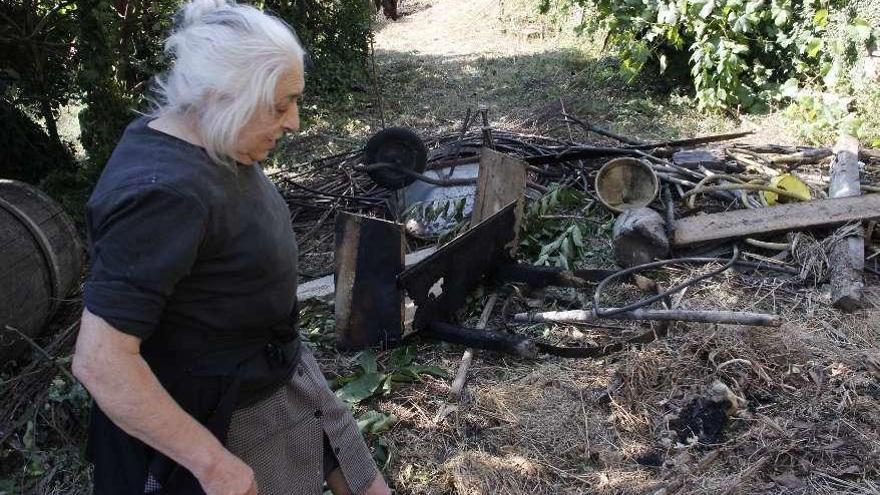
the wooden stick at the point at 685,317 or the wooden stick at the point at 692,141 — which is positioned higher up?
the wooden stick at the point at 692,141

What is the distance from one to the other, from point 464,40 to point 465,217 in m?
9.16

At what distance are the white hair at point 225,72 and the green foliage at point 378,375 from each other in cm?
242

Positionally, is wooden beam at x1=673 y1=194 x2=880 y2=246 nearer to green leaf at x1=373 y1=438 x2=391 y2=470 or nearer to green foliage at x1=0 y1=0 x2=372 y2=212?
green leaf at x1=373 y1=438 x2=391 y2=470

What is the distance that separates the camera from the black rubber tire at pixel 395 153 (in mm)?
5977

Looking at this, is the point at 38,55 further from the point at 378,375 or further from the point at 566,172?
the point at 378,375

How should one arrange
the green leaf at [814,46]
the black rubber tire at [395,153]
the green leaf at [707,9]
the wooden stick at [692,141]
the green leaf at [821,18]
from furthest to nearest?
the green leaf at [707,9] < the green leaf at [814,46] < the green leaf at [821,18] < the wooden stick at [692,141] < the black rubber tire at [395,153]

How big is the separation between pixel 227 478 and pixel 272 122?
2.76 feet

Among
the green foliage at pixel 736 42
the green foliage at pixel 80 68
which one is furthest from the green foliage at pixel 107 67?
the green foliage at pixel 736 42

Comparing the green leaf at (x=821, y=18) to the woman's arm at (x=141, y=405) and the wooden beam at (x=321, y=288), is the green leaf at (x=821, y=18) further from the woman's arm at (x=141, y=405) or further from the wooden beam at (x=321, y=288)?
the woman's arm at (x=141, y=405)

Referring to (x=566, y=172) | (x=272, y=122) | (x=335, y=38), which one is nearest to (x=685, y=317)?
(x=566, y=172)

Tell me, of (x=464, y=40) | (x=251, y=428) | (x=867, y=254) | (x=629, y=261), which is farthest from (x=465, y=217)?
(x=464, y=40)

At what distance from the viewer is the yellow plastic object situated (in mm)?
5430

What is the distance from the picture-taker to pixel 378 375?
3891 mm

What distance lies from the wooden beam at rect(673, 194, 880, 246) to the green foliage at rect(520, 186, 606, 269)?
27.7 inches
